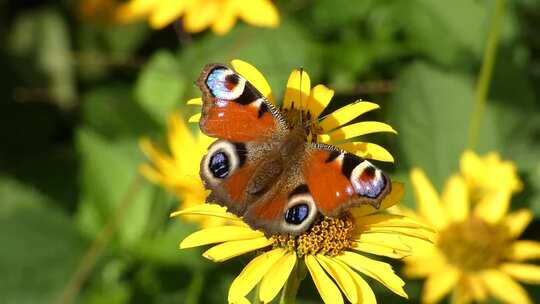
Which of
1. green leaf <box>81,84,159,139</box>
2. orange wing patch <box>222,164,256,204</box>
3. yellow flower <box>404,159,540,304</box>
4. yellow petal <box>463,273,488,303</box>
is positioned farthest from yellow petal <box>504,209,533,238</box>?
orange wing patch <box>222,164,256,204</box>

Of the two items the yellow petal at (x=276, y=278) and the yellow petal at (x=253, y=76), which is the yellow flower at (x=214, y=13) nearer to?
the yellow petal at (x=253, y=76)

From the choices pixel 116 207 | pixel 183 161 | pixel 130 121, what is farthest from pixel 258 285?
pixel 130 121

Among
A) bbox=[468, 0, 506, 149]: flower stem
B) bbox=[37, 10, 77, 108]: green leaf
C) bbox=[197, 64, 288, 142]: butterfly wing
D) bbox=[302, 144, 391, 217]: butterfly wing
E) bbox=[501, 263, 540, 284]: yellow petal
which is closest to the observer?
bbox=[302, 144, 391, 217]: butterfly wing

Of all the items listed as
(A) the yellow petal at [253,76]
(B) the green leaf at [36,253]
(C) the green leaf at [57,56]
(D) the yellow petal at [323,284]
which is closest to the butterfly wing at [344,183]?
(D) the yellow petal at [323,284]

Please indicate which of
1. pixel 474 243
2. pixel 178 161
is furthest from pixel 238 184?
pixel 474 243

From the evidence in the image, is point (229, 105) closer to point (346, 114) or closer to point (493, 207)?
point (346, 114)

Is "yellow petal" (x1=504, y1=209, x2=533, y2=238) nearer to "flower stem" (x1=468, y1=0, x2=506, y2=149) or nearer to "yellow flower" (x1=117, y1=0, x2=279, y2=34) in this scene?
"flower stem" (x1=468, y1=0, x2=506, y2=149)
